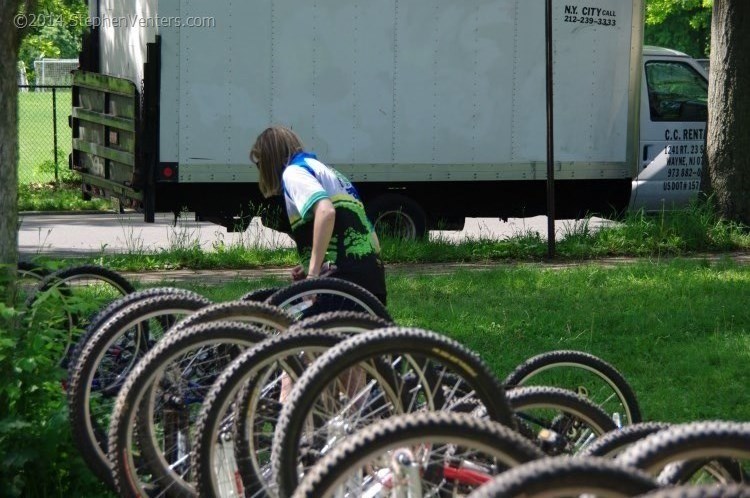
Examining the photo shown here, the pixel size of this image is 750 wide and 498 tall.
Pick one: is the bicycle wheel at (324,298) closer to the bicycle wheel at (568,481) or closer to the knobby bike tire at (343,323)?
the knobby bike tire at (343,323)

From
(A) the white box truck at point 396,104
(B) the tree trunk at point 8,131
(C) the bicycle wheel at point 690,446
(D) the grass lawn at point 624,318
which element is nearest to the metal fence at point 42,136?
(A) the white box truck at point 396,104

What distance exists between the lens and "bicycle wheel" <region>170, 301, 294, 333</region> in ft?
15.6

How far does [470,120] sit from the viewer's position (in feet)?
47.0

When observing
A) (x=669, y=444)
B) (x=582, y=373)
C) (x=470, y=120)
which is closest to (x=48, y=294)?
(x=669, y=444)

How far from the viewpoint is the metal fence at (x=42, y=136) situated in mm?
23141

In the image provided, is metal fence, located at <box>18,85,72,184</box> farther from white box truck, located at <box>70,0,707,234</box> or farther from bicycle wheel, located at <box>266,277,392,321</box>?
bicycle wheel, located at <box>266,277,392,321</box>

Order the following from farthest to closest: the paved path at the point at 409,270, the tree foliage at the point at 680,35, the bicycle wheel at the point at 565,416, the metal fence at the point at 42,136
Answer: the tree foliage at the point at 680,35 → the metal fence at the point at 42,136 → the paved path at the point at 409,270 → the bicycle wheel at the point at 565,416

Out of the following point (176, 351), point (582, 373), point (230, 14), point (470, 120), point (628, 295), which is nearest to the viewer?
point (176, 351)

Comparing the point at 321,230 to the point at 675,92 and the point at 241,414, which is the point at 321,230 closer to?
the point at 241,414

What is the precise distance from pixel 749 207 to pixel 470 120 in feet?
10.6

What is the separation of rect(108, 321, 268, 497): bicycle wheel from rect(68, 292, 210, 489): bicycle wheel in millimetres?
251

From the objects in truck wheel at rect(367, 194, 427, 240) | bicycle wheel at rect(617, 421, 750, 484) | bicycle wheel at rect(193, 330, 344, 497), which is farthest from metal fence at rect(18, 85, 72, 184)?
bicycle wheel at rect(617, 421, 750, 484)

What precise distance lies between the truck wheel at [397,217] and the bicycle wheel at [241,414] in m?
9.72

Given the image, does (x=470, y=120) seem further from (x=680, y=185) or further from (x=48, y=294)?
(x=48, y=294)
